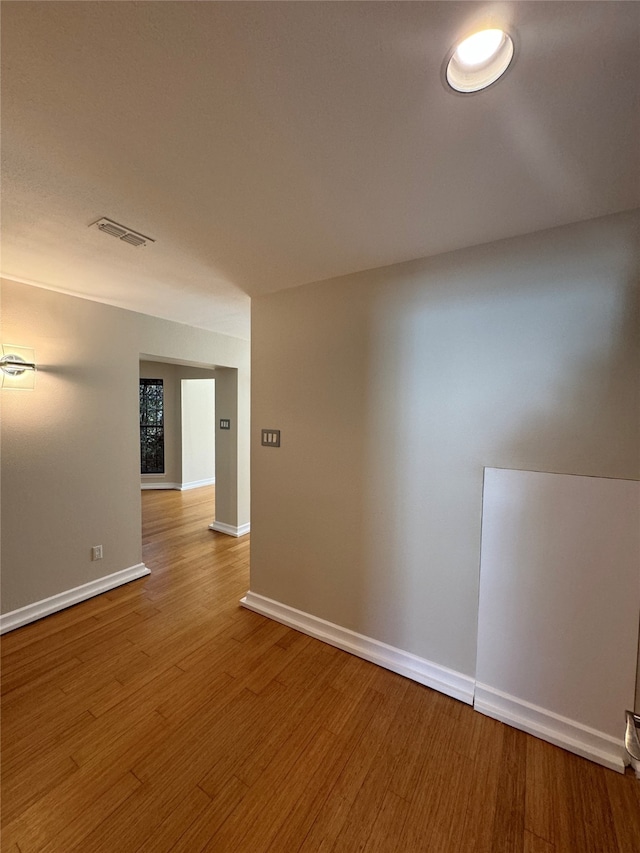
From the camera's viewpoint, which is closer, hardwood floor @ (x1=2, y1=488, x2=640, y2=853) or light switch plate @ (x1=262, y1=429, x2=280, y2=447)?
hardwood floor @ (x1=2, y1=488, x2=640, y2=853)

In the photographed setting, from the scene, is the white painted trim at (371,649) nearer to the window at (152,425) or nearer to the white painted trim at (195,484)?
Result: the white painted trim at (195,484)

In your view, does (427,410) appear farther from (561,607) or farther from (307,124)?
(307,124)

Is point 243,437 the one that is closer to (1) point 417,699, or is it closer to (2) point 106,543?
(2) point 106,543

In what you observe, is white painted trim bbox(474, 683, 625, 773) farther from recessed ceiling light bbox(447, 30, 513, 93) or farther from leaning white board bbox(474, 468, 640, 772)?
recessed ceiling light bbox(447, 30, 513, 93)

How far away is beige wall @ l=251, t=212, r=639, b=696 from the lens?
1450 mm

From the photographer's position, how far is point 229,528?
13.6 feet

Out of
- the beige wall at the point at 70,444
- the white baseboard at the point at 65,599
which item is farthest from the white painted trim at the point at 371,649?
the beige wall at the point at 70,444

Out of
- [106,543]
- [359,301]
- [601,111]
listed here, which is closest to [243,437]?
[106,543]

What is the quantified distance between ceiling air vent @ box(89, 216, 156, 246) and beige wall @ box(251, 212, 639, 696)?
0.90 meters

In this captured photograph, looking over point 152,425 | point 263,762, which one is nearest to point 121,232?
point 263,762

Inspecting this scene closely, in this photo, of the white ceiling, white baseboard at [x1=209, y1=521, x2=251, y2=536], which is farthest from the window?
the white ceiling

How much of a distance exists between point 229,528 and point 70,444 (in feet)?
6.99

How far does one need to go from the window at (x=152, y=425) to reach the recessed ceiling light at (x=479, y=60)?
22.1 feet

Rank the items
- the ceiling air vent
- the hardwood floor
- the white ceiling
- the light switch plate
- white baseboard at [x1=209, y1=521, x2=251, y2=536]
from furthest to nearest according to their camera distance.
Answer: white baseboard at [x1=209, y1=521, x2=251, y2=536], the light switch plate, the ceiling air vent, the hardwood floor, the white ceiling
